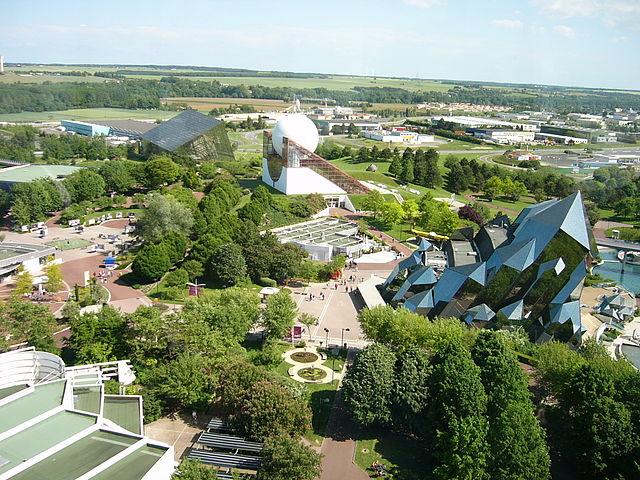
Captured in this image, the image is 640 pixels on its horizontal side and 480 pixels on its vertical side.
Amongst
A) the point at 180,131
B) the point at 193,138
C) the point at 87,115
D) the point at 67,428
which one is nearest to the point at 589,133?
the point at 193,138

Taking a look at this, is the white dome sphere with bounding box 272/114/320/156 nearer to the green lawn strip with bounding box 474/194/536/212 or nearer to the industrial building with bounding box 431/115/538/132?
the green lawn strip with bounding box 474/194/536/212

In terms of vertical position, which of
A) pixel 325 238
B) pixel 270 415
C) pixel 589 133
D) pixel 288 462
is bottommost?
pixel 288 462

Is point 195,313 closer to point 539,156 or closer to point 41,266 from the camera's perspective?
point 41,266

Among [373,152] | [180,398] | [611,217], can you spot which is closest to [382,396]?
[180,398]

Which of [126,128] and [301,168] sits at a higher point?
[126,128]

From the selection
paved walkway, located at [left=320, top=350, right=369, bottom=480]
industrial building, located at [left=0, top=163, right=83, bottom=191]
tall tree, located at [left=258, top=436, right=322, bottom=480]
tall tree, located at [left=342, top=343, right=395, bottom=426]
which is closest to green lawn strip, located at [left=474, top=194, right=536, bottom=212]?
tall tree, located at [left=342, top=343, right=395, bottom=426]

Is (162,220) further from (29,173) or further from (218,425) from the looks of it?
(218,425)
